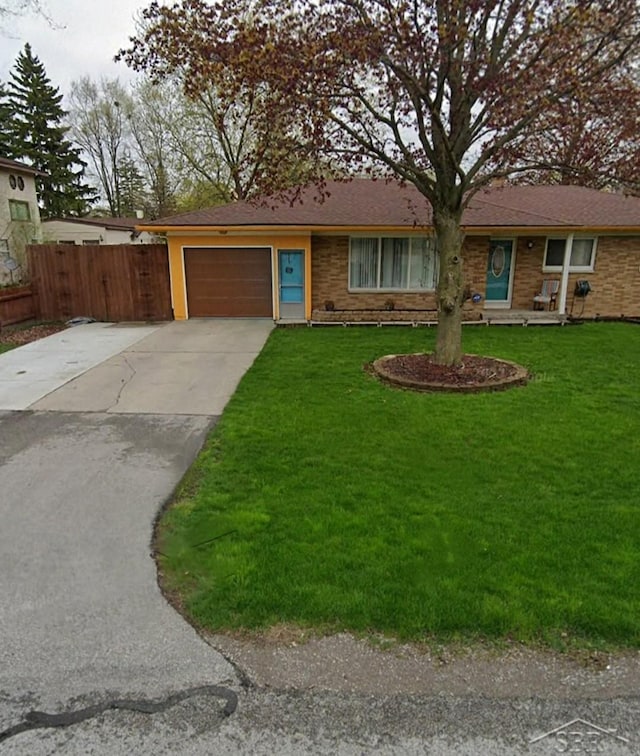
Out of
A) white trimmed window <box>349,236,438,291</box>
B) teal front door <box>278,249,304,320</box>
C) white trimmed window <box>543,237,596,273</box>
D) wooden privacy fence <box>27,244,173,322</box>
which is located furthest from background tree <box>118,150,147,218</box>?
white trimmed window <box>543,237,596,273</box>

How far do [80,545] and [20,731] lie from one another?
1462 mm

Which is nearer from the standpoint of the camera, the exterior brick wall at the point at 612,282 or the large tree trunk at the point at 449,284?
the large tree trunk at the point at 449,284

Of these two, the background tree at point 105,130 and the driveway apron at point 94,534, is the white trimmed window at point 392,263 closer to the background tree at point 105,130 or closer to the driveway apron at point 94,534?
the driveway apron at point 94,534

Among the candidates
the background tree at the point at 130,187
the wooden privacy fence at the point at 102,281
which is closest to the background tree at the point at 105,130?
the background tree at the point at 130,187

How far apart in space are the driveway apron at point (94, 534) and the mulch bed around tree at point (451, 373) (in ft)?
7.95

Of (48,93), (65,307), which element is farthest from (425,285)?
(48,93)

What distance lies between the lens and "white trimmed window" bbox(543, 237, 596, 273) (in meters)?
13.3

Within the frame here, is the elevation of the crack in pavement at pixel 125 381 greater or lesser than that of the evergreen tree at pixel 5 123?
lesser

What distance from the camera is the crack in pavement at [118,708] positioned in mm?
2008

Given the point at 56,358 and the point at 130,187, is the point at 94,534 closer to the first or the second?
the point at 56,358

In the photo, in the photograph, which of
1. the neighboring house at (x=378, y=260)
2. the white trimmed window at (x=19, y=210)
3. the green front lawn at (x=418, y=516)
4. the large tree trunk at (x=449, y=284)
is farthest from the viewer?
the white trimmed window at (x=19, y=210)

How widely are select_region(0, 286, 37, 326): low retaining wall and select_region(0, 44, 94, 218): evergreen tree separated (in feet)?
80.7

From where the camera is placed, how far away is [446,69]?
5746mm

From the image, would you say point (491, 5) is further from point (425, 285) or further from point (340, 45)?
point (425, 285)
